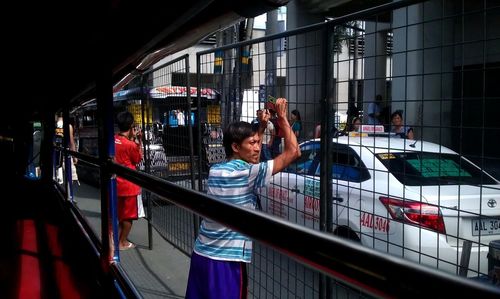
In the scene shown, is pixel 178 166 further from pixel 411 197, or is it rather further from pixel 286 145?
pixel 411 197

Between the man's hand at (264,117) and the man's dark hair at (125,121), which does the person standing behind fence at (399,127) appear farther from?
the man's dark hair at (125,121)

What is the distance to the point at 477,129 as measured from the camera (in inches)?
76.4

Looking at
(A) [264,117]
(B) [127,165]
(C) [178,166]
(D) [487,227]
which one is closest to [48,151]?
(B) [127,165]

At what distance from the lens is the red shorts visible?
18.3 ft

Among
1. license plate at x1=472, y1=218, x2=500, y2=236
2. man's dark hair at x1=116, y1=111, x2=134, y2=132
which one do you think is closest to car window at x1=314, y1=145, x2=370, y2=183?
license plate at x1=472, y1=218, x2=500, y2=236

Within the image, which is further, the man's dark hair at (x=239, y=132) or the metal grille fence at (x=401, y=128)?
the man's dark hair at (x=239, y=132)

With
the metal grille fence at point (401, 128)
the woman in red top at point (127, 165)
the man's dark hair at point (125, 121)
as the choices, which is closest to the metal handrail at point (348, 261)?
the metal grille fence at point (401, 128)

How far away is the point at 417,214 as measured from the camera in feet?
8.17

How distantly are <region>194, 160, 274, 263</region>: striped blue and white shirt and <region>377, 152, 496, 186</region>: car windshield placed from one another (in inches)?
27.3

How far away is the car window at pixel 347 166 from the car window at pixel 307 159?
226mm

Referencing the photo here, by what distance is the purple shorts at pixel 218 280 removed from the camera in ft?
8.36

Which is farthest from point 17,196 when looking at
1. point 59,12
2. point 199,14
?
point 199,14

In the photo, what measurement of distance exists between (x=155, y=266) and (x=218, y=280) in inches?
109

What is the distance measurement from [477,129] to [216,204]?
4.10 ft
